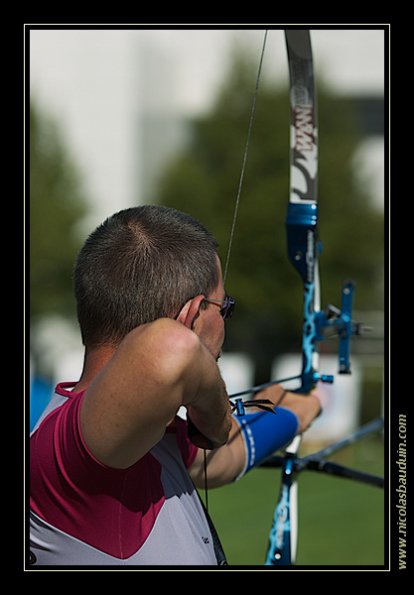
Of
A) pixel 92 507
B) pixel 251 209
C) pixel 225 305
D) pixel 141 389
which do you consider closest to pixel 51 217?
pixel 251 209

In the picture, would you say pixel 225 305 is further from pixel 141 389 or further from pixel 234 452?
pixel 234 452

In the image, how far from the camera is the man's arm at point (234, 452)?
2355 millimetres

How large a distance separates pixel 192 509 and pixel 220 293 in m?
0.45

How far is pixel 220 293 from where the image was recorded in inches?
72.2

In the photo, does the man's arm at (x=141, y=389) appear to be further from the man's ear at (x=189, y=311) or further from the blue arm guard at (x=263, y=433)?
the blue arm guard at (x=263, y=433)

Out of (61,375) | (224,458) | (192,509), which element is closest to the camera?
(192,509)

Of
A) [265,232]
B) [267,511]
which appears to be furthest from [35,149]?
[267,511]

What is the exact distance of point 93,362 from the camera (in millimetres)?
1801

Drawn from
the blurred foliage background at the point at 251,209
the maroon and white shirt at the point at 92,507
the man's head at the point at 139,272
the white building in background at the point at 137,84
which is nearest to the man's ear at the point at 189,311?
the man's head at the point at 139,272

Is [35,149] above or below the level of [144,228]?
above

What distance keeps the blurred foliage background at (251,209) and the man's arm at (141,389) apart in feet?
55.9

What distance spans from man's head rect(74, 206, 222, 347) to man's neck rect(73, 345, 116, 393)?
0.01m

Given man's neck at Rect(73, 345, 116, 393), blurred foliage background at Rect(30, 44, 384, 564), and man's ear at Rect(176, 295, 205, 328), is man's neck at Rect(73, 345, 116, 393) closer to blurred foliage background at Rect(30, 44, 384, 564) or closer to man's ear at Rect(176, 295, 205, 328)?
man's ear at Rect(176, 295, 205, 328)
